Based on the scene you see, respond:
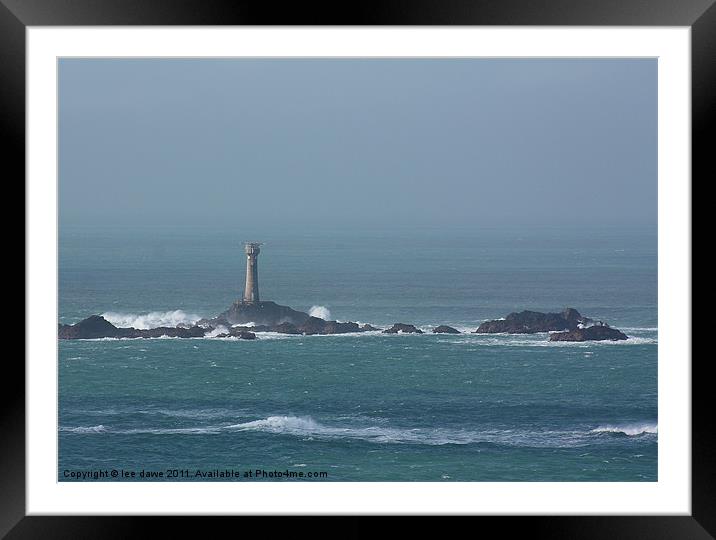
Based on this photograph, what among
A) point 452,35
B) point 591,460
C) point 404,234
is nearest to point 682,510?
point 452,35

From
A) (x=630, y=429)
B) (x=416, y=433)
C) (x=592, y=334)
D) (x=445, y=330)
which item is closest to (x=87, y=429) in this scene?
(x=416, y=433)

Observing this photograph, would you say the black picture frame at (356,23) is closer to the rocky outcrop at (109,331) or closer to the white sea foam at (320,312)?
the rocky outcrop at (109,331)

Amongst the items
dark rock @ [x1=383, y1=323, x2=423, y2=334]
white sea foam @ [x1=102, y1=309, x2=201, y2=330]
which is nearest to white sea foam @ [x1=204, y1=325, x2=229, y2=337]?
white sea foam @ [x1=102, y1=309, x2=201, y2=330]

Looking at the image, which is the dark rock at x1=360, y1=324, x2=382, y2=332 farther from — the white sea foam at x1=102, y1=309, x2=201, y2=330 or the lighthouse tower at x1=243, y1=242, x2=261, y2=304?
the white sea foam at x1=102, y1=309, x2=201, y2=330

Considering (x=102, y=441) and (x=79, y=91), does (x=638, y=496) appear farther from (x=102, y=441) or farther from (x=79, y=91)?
(x=79, y=91)

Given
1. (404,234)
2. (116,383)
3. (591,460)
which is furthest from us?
(404,234)

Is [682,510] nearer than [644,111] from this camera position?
Yes

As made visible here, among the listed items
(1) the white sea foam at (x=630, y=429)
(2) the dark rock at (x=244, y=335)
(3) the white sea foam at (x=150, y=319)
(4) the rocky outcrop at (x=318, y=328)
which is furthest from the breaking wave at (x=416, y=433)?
(3) the white sea foam at (x=150, y=319)
